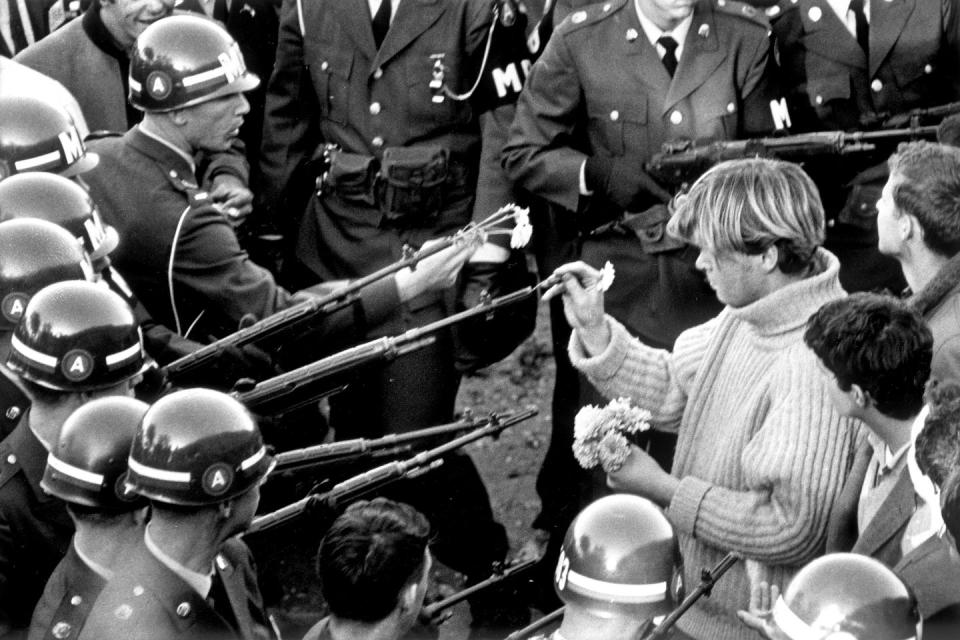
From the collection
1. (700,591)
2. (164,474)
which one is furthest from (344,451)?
(700,591)

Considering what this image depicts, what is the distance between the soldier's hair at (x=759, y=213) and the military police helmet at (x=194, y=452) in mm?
1418

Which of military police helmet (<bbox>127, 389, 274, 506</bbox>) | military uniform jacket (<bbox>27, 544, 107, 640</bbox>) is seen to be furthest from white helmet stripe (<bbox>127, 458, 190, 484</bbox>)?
military uniform jacket (<bbox>27, 544, 107, 640</bbox>)

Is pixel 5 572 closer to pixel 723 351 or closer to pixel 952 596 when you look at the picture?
pixel 723 351

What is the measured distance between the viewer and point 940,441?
3.76 meters

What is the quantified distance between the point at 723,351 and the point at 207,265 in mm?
1990

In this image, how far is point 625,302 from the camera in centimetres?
666

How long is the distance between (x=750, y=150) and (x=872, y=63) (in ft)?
3.11

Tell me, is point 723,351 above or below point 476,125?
above

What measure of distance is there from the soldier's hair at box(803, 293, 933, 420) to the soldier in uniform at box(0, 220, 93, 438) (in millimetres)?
2309

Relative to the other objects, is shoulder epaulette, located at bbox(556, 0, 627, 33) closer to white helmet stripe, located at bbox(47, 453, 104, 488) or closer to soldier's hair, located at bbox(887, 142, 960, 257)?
soldier's hair, located at bbox(887, 142, 960, 257)

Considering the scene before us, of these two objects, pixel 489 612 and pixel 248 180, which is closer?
pixel 489 612

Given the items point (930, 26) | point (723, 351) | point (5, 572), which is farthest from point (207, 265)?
point (930, 26)

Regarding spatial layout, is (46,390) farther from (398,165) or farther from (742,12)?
(742,12)

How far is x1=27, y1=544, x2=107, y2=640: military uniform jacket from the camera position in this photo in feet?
13.4
